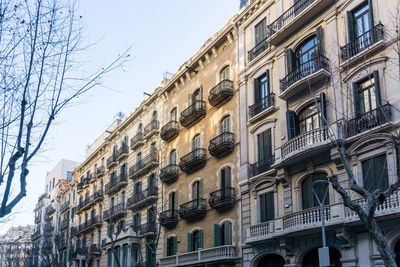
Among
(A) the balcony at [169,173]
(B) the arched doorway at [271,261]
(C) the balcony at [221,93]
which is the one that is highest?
(C) the balcony at [221,93]

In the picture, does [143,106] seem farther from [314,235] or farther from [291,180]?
[314,235]

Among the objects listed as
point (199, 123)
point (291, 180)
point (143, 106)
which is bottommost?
point (291, 180)

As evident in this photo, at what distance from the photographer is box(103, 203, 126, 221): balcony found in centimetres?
4075

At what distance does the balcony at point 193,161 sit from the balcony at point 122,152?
11.2 m

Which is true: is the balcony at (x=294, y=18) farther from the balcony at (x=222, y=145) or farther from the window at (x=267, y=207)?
the window at (x=267, y=207)

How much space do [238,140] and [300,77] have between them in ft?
20.1

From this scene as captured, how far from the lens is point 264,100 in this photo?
26.5 meters

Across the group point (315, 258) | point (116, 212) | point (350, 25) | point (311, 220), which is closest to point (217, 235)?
point (315, 258)

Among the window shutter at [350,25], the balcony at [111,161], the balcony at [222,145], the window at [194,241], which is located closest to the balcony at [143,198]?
the window at [194,241]

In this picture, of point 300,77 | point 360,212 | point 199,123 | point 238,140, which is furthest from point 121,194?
point 360,212

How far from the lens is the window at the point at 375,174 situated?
62.7 ft

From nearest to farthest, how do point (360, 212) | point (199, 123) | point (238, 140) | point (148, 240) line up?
point (360, 212) < point (238, 140) < point (199, 123) < point (148, 240)

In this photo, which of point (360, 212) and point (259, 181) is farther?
point (259, 181)

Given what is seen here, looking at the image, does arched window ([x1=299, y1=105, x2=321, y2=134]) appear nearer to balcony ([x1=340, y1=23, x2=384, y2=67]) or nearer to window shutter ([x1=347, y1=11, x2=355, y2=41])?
balcony ([x1=340, y1=23, x2=384, y2=67])
